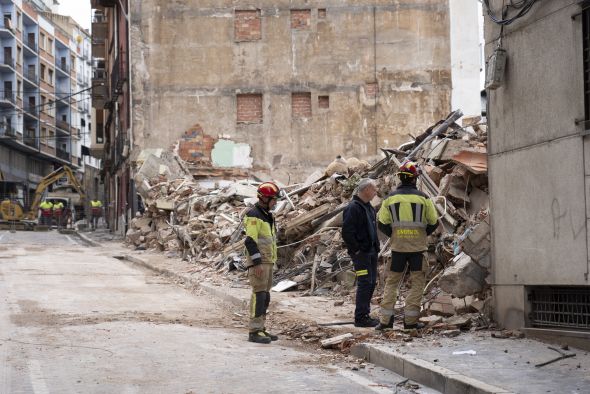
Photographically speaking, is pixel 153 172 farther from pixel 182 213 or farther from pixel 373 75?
pixel 373 75

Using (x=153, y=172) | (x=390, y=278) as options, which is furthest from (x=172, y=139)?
(x=390, y=278)

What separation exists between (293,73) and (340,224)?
60.5 ft

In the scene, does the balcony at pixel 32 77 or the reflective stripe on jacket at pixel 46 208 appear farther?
the balcony at pixel 32 77

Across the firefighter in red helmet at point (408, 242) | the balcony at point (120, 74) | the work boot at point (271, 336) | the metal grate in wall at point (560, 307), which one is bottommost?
the work boot at point (271, 336)

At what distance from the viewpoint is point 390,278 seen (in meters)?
9.05

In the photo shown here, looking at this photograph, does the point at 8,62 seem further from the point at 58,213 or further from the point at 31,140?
the point at 58,213

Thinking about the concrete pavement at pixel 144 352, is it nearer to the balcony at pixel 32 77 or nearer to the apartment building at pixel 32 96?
the apartment building at pixel 32 96

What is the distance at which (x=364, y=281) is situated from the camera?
31.8 feet

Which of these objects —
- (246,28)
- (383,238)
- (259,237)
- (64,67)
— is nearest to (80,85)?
(64,67)

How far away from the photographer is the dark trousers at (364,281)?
9625 millimetres

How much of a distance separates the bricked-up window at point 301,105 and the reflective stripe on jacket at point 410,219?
23370 millimetres

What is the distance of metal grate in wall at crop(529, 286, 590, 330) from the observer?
25.4 ft

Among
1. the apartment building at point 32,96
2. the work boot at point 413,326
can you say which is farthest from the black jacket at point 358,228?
the apartment building at point 32,96

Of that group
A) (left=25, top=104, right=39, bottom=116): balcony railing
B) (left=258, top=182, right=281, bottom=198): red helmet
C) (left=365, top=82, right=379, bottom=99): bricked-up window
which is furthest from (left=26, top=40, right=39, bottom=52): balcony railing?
(left=258, top=182, right=281, bottom=198): red helmet
